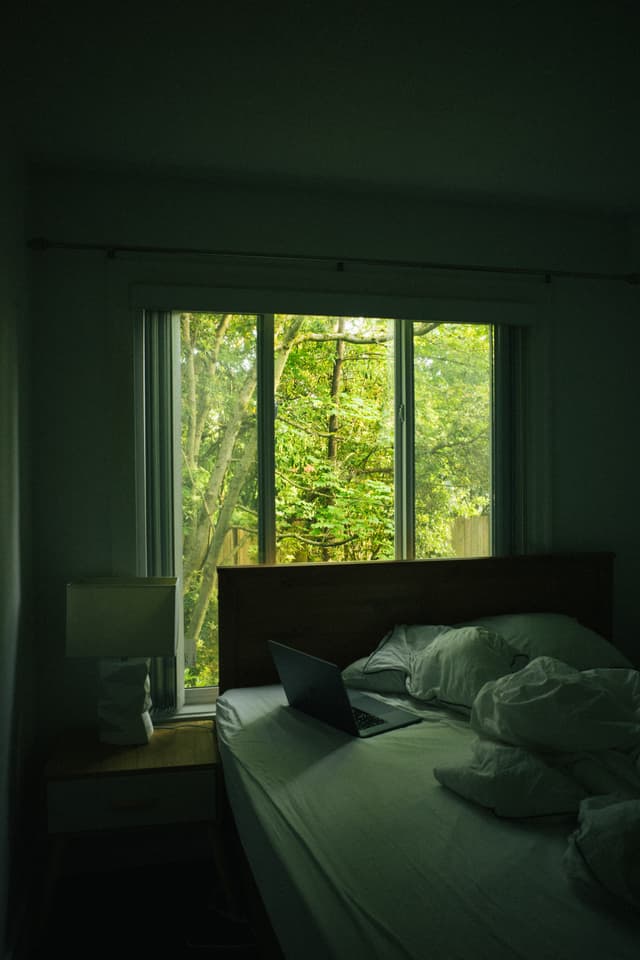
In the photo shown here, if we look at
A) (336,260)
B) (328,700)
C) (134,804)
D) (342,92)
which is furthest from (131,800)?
(342,92)

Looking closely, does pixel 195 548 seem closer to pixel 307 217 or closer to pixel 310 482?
pixel 310 482

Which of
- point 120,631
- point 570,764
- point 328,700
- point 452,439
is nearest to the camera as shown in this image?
point 570,764

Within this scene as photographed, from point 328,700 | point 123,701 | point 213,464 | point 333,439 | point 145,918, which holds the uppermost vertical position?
point 333,439

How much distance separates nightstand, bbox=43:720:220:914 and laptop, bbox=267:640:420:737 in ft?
1.39

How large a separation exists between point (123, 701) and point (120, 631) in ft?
0.91

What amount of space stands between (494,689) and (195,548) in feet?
5.07

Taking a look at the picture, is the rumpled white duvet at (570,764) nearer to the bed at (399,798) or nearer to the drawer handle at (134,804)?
the bed at (399,798)

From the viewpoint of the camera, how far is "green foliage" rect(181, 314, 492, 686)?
300 centimetres

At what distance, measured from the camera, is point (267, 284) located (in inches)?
117

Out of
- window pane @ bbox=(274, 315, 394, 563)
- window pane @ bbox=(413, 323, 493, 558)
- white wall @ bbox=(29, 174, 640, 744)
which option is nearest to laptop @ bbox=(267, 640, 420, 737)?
window pane @ bbox=(274, 315, 394, 563)

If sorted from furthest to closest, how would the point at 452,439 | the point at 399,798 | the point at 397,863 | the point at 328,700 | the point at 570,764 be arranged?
the point at 452,439 < the point at 328,700 < the point at 399,798 < the point at 570,764 < the point at 397,863

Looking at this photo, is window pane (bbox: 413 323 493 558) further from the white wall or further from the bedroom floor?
the bedroom floor

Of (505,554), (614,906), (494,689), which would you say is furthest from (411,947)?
(505,554)

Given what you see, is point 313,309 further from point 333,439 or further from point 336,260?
point 333,439
